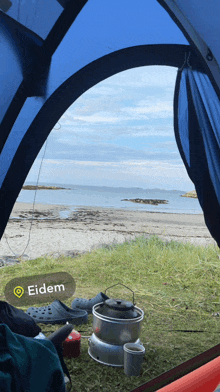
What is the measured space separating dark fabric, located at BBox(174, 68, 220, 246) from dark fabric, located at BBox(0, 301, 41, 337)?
1.15m

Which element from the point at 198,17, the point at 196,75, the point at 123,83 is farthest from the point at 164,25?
the point at 123,83

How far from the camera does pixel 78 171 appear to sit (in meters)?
1.83

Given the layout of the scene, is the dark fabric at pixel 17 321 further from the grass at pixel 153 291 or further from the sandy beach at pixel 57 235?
the sandy beach at pixel 57 235

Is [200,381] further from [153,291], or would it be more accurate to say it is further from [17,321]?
[153,291]

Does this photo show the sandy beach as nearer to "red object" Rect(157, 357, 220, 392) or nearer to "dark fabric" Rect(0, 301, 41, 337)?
"dark fabric" Rect(0, 301, 41, 337)

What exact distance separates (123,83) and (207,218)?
38.7 inches

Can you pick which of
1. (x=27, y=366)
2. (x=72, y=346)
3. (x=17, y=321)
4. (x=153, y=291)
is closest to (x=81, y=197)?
(x=153, y=291)

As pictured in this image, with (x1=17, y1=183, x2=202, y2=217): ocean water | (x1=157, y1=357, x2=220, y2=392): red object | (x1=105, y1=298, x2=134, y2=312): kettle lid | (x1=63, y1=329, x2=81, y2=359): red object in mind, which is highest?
(x1=17, y1=183, x2=202, y2=217): ocean water

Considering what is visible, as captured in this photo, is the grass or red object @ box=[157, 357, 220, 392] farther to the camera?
the grass

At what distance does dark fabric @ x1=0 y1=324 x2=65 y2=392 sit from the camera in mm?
651

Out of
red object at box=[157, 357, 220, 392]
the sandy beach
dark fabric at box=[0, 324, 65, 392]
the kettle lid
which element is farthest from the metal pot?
the sandy beach

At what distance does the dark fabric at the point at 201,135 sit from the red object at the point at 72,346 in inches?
40.5

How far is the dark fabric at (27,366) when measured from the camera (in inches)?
25.6

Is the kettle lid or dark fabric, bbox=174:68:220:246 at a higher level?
dark fabric, bbox=174:68:220:246
